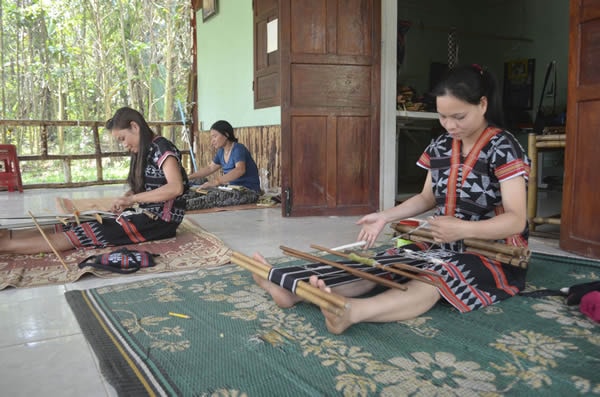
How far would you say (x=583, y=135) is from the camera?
270 cm

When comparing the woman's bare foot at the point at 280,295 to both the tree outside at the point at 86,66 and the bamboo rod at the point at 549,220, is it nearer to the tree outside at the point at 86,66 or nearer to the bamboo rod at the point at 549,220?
the bamboo rod at the point at 549,220

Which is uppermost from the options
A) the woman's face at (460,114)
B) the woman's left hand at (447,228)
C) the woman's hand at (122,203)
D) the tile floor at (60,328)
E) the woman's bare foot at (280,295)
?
the woman's face at (460,114)

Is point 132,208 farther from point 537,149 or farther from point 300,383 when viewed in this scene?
point 537,149

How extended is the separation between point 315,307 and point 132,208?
169cm

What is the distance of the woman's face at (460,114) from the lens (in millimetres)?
1676

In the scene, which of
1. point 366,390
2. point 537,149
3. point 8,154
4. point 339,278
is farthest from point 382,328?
point 8,154

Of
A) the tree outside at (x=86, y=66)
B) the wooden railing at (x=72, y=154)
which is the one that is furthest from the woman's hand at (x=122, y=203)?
the tree outside at (x=86, y=66)

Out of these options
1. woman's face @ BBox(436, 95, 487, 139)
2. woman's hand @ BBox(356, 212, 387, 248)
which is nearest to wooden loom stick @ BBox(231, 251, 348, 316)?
woman's hand @ BBox(356, 212, 387, 248)

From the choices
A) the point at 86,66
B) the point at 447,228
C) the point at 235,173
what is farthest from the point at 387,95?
the point at 86,66

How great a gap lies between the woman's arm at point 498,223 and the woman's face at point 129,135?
6.32 ft

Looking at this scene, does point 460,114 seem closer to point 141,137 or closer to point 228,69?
point 141,137

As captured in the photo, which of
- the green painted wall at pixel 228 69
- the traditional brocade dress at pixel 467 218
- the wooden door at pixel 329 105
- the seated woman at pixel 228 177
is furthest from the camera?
the green painted wall at pixel 228 69

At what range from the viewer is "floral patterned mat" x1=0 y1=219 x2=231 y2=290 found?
231cm

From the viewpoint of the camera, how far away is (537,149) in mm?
3381
